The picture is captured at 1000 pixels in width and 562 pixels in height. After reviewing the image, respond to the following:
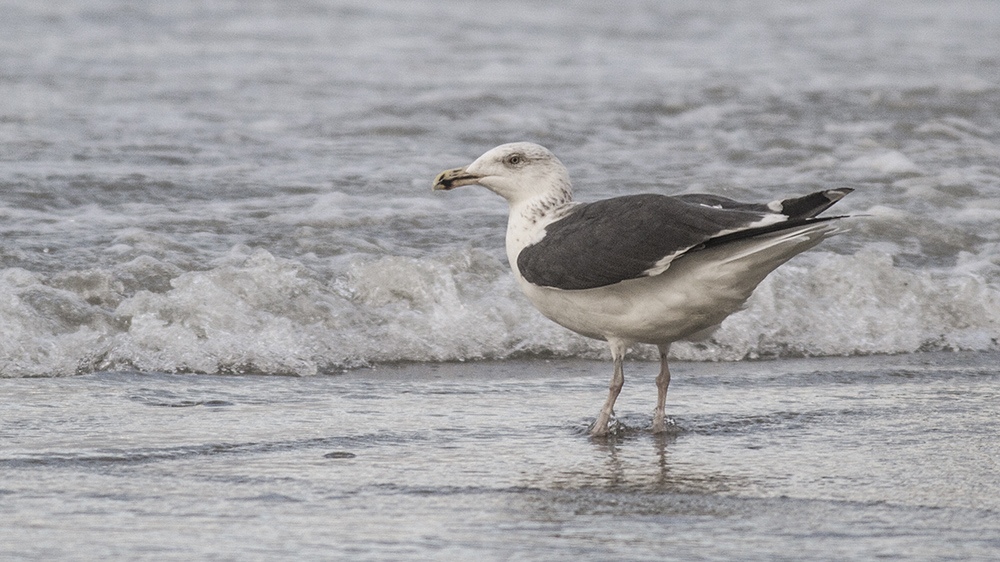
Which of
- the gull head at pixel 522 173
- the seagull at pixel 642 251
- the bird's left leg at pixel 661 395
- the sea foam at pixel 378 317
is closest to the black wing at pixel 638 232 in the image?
the seagull at pixel 642 251

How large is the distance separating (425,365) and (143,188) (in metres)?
3.75

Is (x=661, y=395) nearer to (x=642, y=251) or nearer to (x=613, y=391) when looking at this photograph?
(x=613, y=391)

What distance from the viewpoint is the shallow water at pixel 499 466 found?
356cm

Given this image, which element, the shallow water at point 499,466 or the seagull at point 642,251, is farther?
the seagull at point 642,251

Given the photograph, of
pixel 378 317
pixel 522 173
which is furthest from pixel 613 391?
pixel 378 317

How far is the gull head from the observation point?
5371mm

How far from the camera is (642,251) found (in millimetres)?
4586

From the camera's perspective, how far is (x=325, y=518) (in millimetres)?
3738

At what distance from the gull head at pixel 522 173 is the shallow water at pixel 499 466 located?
2.88 feet

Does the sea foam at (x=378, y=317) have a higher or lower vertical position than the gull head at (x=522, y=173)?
lower

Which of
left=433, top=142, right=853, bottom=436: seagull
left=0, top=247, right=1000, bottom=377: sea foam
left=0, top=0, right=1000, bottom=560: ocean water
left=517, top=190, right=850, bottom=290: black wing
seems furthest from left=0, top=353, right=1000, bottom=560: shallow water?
left=517, top=190, right=850, bottom=290: black wing

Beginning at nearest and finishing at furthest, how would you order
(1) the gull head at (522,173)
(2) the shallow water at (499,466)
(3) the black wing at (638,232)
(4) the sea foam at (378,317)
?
(2) the shallow water at (499,466) < (3) the black wing at (638,232) < (1) the gull head at (522,173) < (4) the sea foam at (378,317)

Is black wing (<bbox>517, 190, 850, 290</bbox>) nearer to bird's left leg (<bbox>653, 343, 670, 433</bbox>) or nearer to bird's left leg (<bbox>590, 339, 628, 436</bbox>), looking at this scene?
bird's left leg (<bbox>590, 339, 628, 436</bbox>)

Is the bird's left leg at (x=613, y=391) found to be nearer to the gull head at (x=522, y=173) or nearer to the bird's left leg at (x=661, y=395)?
the bird's left leg at (x=661, y=395)
